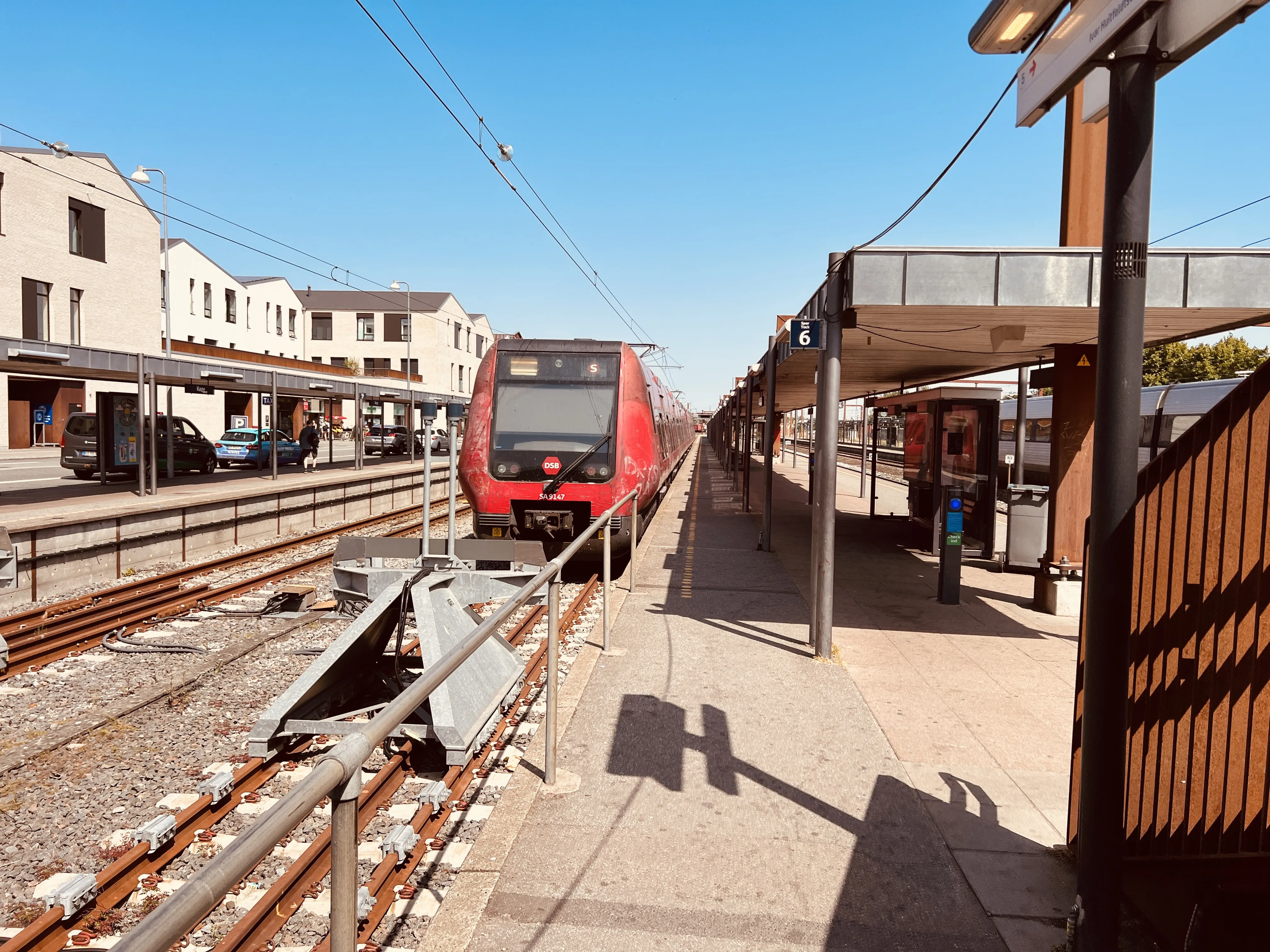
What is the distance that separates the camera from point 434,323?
62.1 metres

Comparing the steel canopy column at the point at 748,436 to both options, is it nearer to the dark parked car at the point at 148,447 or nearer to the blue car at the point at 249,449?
the dark parked car at the point at 148,447

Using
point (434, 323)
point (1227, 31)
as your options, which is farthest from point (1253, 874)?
point (434, 323)

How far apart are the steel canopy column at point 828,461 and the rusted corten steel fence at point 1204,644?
346 centimetres

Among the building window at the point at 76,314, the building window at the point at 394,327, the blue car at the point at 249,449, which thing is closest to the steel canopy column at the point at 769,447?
the blue car at the point at 249,449

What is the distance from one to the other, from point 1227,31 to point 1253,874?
258cm

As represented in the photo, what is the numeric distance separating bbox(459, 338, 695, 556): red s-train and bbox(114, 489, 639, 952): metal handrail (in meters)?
6.81

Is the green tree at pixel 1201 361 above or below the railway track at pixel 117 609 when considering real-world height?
above

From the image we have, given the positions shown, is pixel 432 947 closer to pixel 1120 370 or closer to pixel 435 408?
pixel 1120 370

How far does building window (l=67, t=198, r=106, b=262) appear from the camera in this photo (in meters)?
32.9

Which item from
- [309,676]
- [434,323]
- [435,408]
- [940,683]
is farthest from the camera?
[434,323]

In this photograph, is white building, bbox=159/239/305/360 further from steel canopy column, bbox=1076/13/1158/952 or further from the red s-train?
steel canopy column, bbox=1076/13/1158/952

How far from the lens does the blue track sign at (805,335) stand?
23.2 ft

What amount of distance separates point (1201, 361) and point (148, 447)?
50.4 m

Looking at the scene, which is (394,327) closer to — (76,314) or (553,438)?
(76,314)
